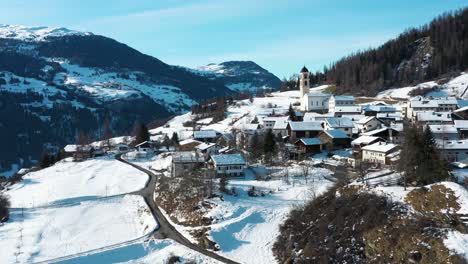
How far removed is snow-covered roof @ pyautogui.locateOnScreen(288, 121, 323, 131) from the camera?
5984 centimetres

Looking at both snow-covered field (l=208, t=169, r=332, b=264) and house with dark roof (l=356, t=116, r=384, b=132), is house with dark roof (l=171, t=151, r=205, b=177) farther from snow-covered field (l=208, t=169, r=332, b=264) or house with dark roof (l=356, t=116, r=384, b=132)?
house with dark roof (l=356, t=116, r=384, b=132)

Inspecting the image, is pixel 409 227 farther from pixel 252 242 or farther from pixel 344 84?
pixel 344 84

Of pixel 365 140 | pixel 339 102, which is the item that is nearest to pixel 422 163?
pixel 365 140

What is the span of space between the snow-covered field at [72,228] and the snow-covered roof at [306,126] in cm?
2616

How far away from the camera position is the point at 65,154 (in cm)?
7606

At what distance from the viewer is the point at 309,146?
52.2 m

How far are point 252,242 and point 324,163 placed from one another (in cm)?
1777

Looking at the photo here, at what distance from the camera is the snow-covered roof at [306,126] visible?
2356 inches

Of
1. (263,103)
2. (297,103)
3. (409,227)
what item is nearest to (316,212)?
(409,227)

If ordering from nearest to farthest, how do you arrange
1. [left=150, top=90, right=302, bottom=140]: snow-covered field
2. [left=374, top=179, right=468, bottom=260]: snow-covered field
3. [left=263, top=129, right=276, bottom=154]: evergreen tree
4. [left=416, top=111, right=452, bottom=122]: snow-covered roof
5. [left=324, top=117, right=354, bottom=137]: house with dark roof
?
1. [left=374, top=179, right=468, bottom=260]: snow-covered field
2. [left=263, top=129, right=276, bottom=154]: evergreen tree
3. [left=324, top=117, right=354, bottom=137]: house with dark roof
4. [left=416, top=111, right=452, bottom=122]: snow-covered roof
5. [left=150, top=90, right=302, bottom=140]: snow-covered field

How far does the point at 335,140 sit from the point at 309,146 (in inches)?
166

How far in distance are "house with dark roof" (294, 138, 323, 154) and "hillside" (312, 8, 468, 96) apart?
60.2 meters

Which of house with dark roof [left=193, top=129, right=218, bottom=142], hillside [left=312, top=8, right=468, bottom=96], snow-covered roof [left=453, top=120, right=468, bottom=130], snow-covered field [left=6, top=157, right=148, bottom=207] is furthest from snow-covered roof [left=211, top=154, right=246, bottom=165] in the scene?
hillside [left=312, top=8, right=468, bottom=96]

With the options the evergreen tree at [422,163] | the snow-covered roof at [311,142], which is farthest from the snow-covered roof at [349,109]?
the evergreen tree at [422,163]
